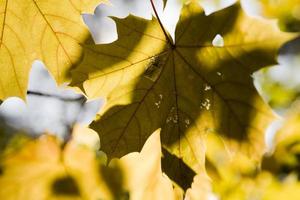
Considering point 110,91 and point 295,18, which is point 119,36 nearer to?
point 110,91

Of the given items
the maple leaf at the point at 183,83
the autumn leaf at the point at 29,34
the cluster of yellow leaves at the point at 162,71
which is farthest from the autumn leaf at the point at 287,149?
the autumn leaf at the point at 29,34

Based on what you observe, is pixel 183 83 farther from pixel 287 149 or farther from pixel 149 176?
pixel 287 149

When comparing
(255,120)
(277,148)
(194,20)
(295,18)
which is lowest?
(277,148)

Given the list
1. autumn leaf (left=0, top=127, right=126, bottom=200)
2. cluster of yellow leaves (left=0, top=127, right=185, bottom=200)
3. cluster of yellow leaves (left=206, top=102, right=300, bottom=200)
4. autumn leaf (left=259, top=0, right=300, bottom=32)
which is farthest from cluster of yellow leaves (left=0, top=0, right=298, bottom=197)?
autumn leaf (left=259, top=0, right=300, bottom=32)

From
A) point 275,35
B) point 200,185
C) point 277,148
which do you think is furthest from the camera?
point 277,148

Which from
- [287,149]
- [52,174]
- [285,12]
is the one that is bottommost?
[52,174]

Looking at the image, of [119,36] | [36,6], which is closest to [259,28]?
[119,36]

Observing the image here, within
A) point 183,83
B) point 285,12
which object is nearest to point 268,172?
point 285,12
